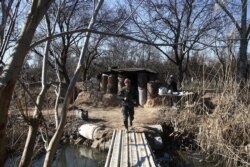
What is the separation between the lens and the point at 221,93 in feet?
41.0

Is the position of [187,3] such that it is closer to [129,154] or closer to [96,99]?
[96,99]

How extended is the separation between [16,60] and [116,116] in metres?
16.3

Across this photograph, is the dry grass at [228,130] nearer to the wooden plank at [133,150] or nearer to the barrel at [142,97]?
the wooden plank at [133,150]

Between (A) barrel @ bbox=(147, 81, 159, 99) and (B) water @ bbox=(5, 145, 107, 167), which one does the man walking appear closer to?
(B) water @ bbox=(5, 145, 107, 167)

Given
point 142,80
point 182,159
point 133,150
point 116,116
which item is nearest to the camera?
point 133,150

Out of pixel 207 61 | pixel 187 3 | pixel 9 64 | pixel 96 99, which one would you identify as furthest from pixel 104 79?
pixel 9 64

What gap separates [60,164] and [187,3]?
1461 centimetres

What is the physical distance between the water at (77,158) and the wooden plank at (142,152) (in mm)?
1667

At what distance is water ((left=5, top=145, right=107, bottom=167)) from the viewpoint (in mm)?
13289

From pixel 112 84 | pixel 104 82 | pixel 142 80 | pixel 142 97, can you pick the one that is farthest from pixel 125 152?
pixel 104 82

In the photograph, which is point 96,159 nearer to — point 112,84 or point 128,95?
point 128,95

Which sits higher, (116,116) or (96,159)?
(116,116)

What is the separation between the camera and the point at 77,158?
1420cm

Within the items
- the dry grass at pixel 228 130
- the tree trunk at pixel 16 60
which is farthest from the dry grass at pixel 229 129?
the tree trunk at pixel 16 60
